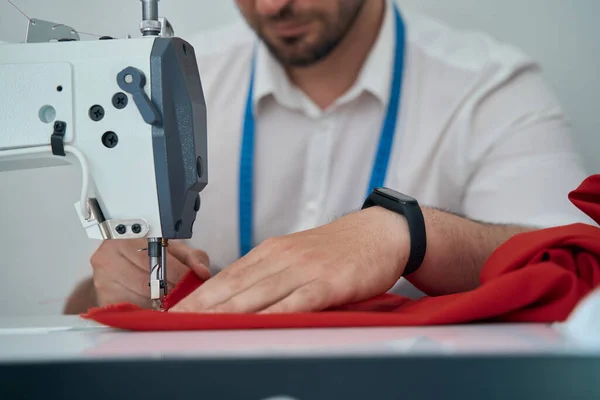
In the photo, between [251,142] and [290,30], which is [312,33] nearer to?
[290,30]

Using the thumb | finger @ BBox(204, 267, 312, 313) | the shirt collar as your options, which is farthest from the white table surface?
the shirt collar

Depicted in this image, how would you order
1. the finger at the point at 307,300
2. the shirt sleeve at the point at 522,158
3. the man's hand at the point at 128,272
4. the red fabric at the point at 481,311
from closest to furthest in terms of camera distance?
the red fabric at the point at 481,311
the finger at the point at 307,300
the man's hand at the point at 128,272
the shirt sleeve at the point at 522,158

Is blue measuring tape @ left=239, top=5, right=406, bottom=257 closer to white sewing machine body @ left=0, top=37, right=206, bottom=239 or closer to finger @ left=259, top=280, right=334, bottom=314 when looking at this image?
white sewing machine body @ left=0, top=37, right=206, bottom=239

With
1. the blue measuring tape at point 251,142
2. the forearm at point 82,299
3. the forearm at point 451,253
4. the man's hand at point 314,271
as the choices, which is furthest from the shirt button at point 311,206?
the man's hand at point 314,271

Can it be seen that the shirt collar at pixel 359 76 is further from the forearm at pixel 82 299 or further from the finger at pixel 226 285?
the finger at pixel 226 285

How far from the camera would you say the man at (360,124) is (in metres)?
1.83

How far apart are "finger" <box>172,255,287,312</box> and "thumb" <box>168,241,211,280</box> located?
0.31 meters

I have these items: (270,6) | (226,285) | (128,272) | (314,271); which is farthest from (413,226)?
(270,6)

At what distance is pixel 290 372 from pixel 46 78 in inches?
31.0

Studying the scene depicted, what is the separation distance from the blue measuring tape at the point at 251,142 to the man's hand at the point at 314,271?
94 cm

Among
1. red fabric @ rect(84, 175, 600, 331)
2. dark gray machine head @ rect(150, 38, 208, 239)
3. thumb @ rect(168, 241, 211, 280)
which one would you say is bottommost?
thumb @ rect(168, 241, 211, 280)

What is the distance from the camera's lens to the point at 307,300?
35.1 inches

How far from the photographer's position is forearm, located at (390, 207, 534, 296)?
1.15m

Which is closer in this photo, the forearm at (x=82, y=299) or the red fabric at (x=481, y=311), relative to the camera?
the red fabric at (x=481, y=311)
